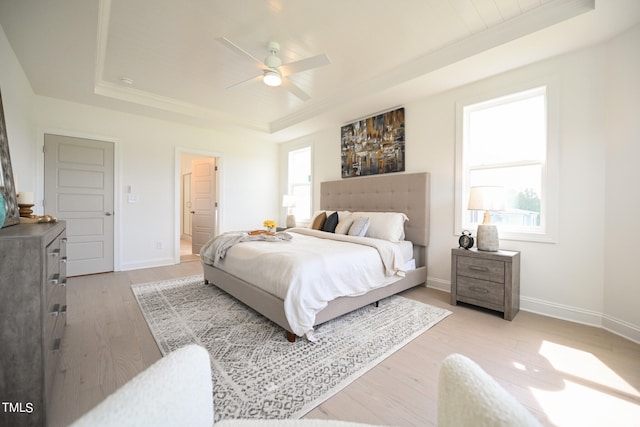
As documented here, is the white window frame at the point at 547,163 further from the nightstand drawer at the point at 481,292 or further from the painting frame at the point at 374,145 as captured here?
the painting frame at the point at 374,145

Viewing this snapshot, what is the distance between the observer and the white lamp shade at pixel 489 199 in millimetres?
2654

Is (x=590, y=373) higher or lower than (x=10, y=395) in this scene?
lower

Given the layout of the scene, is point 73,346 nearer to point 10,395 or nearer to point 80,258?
point 10,395

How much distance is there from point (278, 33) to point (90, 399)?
3.04m

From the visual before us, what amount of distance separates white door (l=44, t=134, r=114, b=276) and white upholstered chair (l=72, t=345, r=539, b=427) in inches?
177

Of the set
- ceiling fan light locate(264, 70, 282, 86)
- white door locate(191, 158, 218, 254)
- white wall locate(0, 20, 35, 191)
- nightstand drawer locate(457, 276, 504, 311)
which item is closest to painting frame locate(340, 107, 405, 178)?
nightstand drawer locate(457, 276, 504, 311)

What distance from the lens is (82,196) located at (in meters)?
3.92

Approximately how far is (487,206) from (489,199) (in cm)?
8

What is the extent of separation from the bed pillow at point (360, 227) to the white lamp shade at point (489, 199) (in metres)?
1.20

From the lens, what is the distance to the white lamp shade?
2.65 metres

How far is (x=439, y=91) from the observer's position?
332 cm

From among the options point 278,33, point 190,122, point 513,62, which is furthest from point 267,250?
point 190,122

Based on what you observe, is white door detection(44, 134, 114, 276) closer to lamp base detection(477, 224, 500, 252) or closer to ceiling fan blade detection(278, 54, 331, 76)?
ceiling fan blade detection(278, 54, 331, 76)

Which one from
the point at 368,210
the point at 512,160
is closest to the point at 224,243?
the point at 368,210
